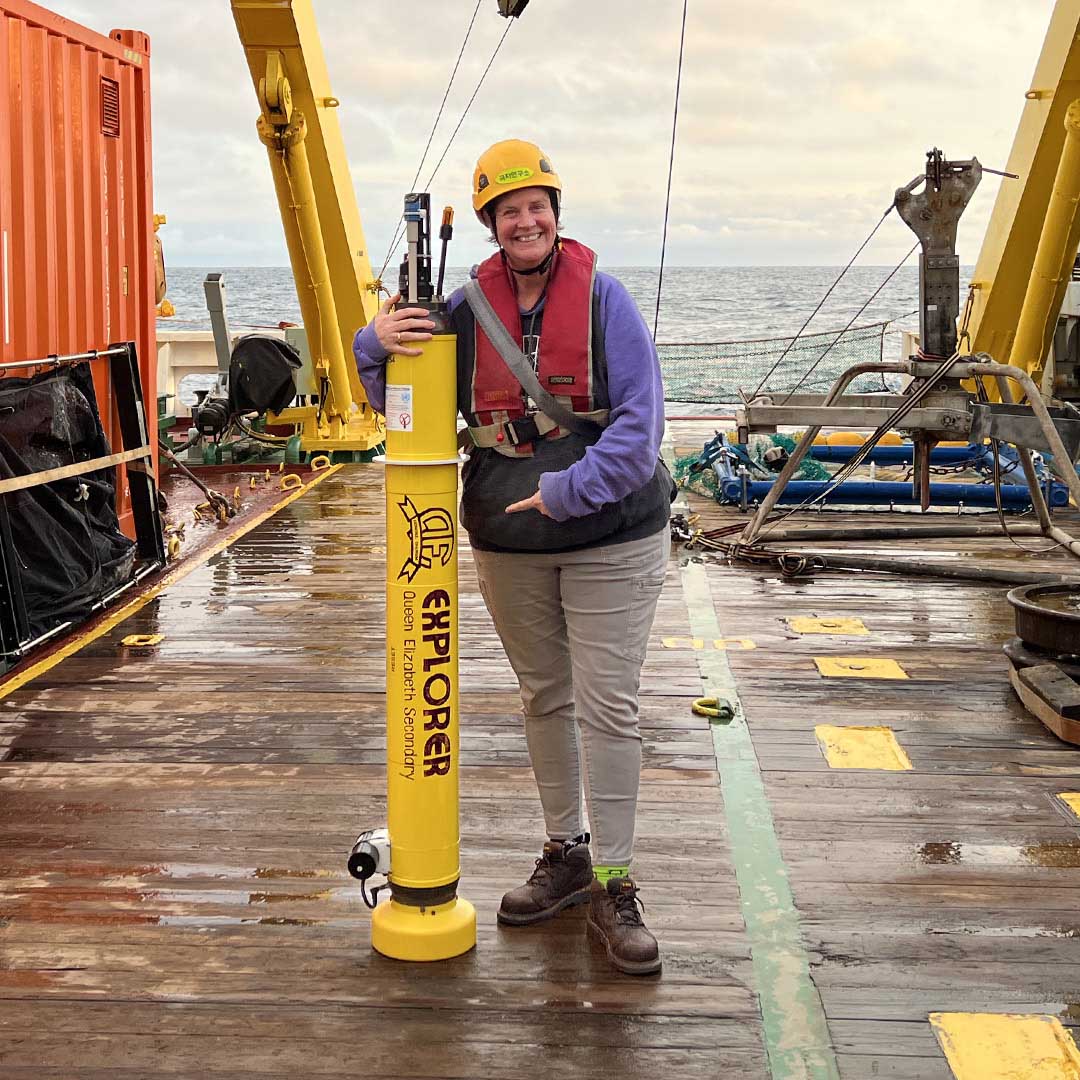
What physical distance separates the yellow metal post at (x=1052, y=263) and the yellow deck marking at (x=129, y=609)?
6.25 m

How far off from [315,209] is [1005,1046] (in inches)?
429

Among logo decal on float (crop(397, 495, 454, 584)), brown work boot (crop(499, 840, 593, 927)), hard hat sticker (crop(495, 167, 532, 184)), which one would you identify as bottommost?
brown work boot (crop(499, 840, 593, 927))

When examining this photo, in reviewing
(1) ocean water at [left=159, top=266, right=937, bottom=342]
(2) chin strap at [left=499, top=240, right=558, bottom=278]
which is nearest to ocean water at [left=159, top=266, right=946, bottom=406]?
(1) ocean water at [left=159, top=266, right=937, bottom=342]

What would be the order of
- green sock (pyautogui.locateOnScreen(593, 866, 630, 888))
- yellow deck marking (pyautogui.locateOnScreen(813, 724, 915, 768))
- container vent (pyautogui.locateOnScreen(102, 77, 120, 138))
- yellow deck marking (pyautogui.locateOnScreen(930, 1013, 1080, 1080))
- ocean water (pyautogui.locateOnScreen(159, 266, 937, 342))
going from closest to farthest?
yellow deck marking (pyautogui.locateOnScreen(930, 1013, 1080, 1080)) → green sock (pyautogui.locateOnScreen(593, 866, 630, 888)) → yellow deck marking (pyautogui.locateOnScreen(813, 724, 915, 768)) → container vent (pyautogui.locateOnScreen(102, 77, 120, 138)) → ocean water (pyautogui.locateOnScreen(159, 266, 937, 342))

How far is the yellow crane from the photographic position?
38.5 feet

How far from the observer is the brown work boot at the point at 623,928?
3.29 meters

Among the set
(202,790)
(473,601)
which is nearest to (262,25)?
(473,601)

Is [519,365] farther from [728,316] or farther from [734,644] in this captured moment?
[728,316]

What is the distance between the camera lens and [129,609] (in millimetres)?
7258

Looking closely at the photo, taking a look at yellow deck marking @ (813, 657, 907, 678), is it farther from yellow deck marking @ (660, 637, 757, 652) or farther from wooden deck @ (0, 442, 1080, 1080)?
yellow deck marking @ (660, 637, 757, 652)

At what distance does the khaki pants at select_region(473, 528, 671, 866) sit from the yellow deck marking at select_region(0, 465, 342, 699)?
3.02 m

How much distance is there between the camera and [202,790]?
15.1 ft

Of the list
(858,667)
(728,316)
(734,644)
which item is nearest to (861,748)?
(858,667)

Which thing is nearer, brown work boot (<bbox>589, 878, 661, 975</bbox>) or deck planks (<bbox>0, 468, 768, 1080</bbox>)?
deck planks (<bbox>0, 468, 768, 1080</bbox>)
